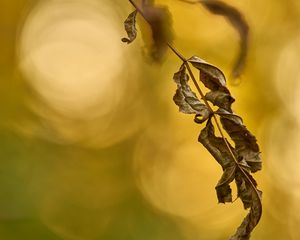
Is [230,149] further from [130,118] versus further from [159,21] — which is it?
[130,118]

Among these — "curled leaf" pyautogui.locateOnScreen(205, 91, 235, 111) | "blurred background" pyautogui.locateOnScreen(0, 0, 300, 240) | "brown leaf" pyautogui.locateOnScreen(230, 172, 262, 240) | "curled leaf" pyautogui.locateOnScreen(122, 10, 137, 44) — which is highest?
"blurred background" pyautogui.locateOnScreen(0, 0, 300, 240)

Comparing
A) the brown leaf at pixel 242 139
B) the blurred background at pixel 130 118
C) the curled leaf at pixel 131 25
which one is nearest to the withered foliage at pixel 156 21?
the curled leaf at pixel 131 25

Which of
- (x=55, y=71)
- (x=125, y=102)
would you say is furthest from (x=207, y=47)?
(x=55, y=71)

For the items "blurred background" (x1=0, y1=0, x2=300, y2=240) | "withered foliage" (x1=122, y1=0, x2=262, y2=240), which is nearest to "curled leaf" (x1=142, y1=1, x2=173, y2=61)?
"withered foliage" (x1=122, y1=0, x2=262, y2=240)

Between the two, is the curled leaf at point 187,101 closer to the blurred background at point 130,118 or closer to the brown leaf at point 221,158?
the brown leaf at point 221,158

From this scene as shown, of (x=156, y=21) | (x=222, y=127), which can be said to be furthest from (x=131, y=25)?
(x=222, y=127)

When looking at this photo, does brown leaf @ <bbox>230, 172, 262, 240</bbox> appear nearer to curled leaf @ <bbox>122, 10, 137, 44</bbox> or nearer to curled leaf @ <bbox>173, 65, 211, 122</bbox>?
curled leaf @ <bbox>173, 65, 211, 122</bbox>

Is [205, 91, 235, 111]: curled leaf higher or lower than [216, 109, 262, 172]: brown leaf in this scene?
higher
